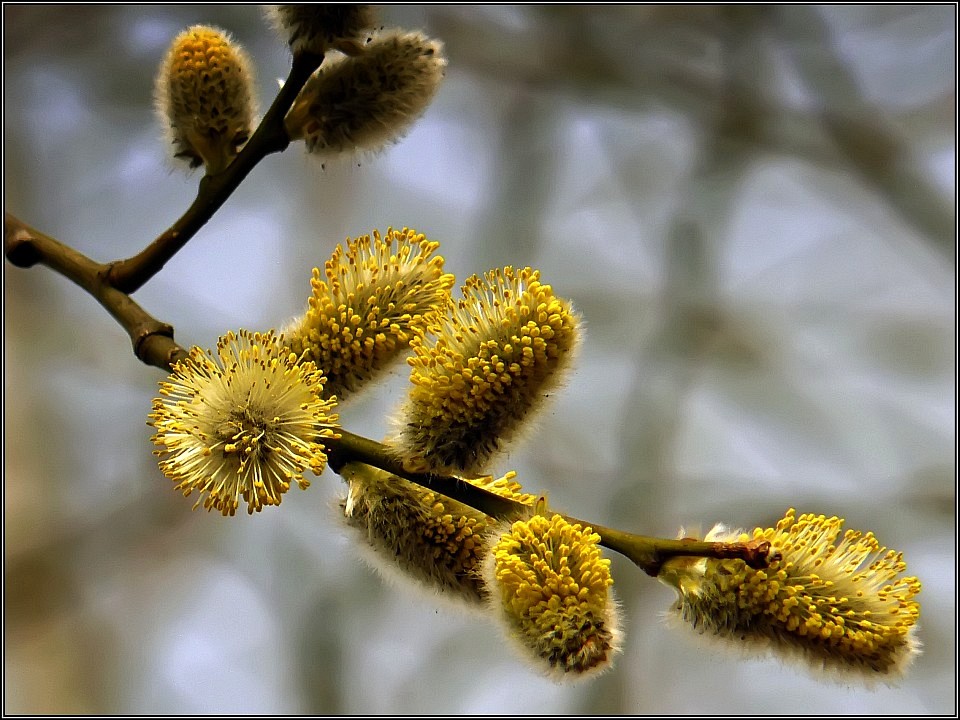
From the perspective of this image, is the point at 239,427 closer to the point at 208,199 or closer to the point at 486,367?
the point at 486,367

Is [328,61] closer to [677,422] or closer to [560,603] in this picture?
[560,603]

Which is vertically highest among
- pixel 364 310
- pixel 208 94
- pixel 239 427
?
pixel 208 94

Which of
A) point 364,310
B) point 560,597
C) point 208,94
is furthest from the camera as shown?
point 208,94

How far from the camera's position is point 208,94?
69 centimetres

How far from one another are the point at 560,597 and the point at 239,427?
192 mm

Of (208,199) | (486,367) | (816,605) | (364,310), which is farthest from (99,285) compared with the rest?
(816,605)

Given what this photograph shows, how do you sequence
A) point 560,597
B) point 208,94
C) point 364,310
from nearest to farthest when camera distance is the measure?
1. point 560,597
2. point 364,310
3. point 208,94

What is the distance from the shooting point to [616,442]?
197 cm

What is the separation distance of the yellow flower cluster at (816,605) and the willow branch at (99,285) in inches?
13.7

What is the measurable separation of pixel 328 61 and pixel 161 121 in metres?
0.18

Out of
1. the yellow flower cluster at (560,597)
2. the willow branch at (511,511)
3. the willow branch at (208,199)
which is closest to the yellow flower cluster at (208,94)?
the willow branch at (208,199)

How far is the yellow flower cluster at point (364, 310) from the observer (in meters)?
0.58

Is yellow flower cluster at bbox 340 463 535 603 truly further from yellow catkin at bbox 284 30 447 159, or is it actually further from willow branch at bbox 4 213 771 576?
yellow catkin at bbox 284 30 447 159

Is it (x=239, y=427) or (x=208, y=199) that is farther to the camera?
(x=208, y=199)
